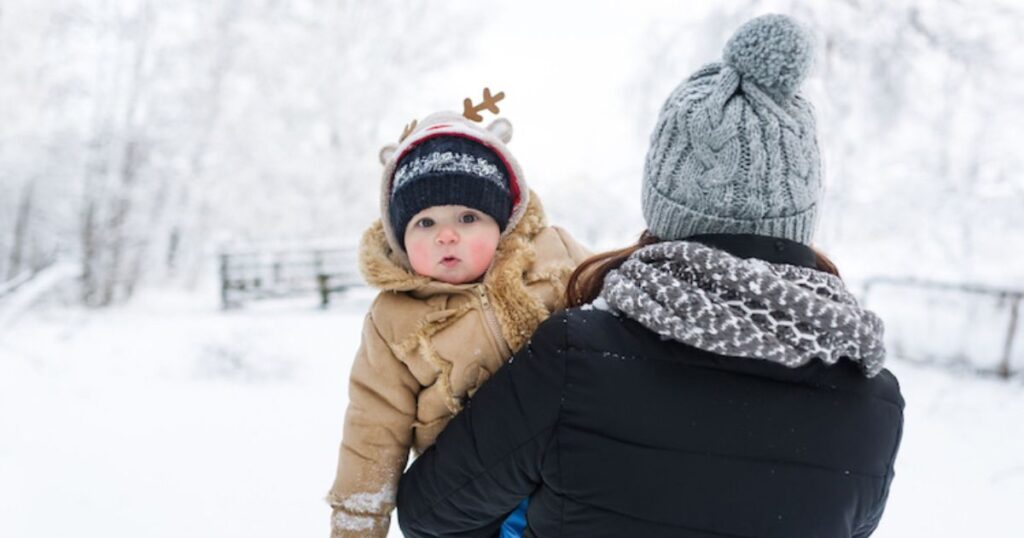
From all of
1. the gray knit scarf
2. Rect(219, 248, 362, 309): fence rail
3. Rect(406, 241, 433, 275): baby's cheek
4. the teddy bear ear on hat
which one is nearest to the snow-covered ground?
Rect(406, 241, 433, 275): baby's cheek

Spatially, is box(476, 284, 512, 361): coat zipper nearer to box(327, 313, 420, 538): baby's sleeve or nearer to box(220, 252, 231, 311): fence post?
box(327, 313, 420, 538): baby's sleeve

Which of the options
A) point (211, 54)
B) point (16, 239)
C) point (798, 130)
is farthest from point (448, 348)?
point (16, 239)

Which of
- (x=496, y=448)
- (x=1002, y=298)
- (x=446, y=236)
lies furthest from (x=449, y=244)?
(x=1002, y=298)

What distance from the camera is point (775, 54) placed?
3.47 feet

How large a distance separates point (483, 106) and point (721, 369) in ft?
3.70

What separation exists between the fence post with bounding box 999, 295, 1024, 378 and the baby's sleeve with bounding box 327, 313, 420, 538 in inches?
275

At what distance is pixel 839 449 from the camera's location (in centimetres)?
102

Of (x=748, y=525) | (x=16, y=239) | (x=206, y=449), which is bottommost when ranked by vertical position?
(x=16, y=239)

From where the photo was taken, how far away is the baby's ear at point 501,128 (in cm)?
183

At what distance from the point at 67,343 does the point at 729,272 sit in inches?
329

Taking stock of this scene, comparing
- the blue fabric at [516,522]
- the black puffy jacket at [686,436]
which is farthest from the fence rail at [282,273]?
the black puffy jacket at [686,436]

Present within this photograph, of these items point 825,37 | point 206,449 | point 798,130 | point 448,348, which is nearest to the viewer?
point 798,130

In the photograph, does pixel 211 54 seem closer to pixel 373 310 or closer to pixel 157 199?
pixel 157 199

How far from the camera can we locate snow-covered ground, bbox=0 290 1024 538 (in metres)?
3.53
